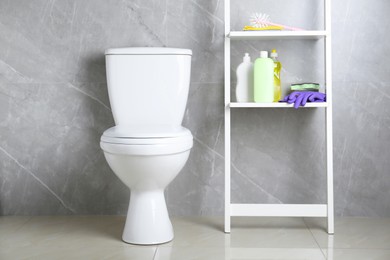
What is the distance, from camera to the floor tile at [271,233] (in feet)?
6.79

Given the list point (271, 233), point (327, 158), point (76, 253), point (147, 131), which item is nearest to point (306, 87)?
point (327, 158)

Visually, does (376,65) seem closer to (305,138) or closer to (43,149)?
(305,138)

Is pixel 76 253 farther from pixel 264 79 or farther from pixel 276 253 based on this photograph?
pixel 264 79

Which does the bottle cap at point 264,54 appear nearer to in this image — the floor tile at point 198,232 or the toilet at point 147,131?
the toilet at point 147,131

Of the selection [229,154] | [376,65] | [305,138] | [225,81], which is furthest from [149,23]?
[376,65]

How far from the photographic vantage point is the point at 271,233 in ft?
7.27

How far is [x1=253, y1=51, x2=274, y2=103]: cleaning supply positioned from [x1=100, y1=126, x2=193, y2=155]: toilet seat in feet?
1.37

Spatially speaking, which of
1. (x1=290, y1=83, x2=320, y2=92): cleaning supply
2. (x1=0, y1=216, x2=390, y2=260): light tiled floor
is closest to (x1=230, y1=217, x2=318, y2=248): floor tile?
(x1=0, y1=216, x2=390, y2=260): light tiled floor

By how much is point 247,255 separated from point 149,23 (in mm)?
1172

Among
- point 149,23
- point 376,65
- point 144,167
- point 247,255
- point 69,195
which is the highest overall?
point 149,23

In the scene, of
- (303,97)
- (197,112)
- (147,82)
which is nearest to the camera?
(303,97)

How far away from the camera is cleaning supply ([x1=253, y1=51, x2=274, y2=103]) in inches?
86.1

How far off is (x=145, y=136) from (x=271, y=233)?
29.3 inches

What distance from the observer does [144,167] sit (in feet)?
6.36
